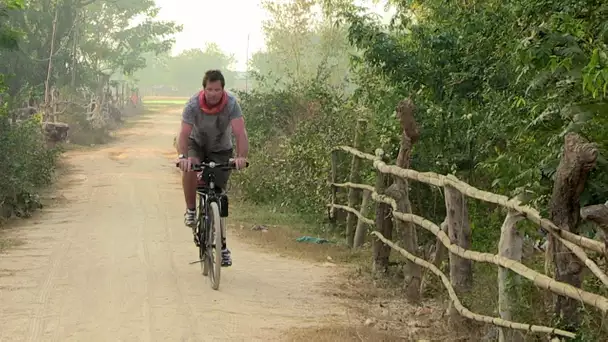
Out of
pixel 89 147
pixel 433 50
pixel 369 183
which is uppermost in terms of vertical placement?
pixel 433 50

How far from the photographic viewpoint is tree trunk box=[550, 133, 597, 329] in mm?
3793

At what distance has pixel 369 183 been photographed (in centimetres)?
924

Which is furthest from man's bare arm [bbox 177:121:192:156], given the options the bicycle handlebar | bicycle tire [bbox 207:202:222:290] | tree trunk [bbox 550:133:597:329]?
tree trunk [bbox 550:133:597:329]

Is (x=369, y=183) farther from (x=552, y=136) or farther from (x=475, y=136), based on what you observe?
(x=552, y=136)

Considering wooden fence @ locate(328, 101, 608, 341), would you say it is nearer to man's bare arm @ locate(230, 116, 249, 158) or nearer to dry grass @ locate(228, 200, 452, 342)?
dry grass @ locate(228, 200, 452, 342)

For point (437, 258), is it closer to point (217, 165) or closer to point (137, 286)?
point (217, 165)

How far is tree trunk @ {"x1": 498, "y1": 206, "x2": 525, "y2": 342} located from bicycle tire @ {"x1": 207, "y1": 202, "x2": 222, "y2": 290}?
2684mm

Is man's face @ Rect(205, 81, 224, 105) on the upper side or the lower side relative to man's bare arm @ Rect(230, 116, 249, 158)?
upper

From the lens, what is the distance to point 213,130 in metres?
7.06

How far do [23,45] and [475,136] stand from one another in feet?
95.7

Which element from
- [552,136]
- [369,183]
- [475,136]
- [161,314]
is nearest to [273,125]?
[369,183]

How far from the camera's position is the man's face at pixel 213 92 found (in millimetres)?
6730

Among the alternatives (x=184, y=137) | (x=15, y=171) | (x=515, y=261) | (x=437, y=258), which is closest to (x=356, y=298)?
(x=437, y=258)

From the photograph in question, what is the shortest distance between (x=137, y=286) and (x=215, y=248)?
2.53ft
